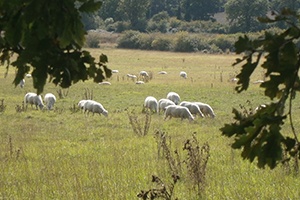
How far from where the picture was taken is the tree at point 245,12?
316 feet

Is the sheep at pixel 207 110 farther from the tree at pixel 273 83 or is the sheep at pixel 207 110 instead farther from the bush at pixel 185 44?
the bush at pixel 185 44

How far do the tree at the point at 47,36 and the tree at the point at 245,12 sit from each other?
306 feet

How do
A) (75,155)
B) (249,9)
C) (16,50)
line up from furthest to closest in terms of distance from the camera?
(249,9), (75,155), (16,50)

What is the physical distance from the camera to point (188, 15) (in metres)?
126

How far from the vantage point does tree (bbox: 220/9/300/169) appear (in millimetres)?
2555

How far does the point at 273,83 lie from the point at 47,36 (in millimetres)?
1012

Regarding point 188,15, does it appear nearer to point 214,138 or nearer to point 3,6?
point 214,138

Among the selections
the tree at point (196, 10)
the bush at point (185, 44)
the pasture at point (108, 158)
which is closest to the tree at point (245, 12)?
the bush at point (185, 44)

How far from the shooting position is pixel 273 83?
2.72 meters

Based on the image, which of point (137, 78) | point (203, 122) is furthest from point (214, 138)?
point (137, 78)

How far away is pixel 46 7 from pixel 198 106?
18507mm

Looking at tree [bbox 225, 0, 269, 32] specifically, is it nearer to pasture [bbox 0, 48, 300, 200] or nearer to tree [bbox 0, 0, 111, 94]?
pasture [bbox 0, 48, 300, 200]

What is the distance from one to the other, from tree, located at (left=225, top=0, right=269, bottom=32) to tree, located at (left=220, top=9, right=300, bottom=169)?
9336 cm

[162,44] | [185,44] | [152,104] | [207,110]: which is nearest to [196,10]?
[162,44]
